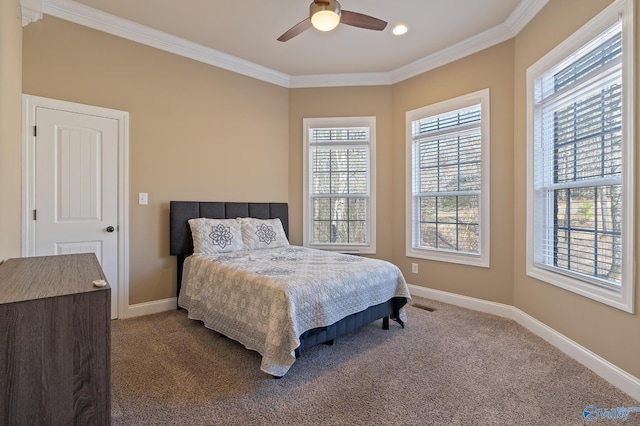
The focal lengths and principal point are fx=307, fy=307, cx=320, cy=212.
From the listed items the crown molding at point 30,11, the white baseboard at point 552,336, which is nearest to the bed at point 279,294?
the white baseboard at point 552,336

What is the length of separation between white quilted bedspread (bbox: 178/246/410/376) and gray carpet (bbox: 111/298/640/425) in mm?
204

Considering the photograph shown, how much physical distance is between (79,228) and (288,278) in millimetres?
2132

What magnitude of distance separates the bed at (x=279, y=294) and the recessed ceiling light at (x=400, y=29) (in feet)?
7.89

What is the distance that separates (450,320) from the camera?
3104mm

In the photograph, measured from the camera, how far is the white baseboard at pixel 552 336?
191cm

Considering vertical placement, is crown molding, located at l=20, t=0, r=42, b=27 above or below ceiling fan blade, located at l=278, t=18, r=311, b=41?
above

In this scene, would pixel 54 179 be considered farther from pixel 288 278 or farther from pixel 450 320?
→ pixel 450 320

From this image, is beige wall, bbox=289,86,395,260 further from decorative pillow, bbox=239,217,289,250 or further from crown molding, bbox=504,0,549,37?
crown molding, bbox=504,0,549,37

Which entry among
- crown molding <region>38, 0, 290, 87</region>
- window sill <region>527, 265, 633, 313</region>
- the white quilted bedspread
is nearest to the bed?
the white quilted bedspread

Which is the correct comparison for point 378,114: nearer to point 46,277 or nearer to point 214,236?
point 214,236

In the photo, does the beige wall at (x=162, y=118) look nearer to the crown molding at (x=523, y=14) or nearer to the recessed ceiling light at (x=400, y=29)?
the recessed ceiling light at (x=400, y=29)

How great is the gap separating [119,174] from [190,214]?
773 millimetres

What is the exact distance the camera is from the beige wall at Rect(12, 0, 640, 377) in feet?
8.35

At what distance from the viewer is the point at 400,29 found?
3.18 metres
